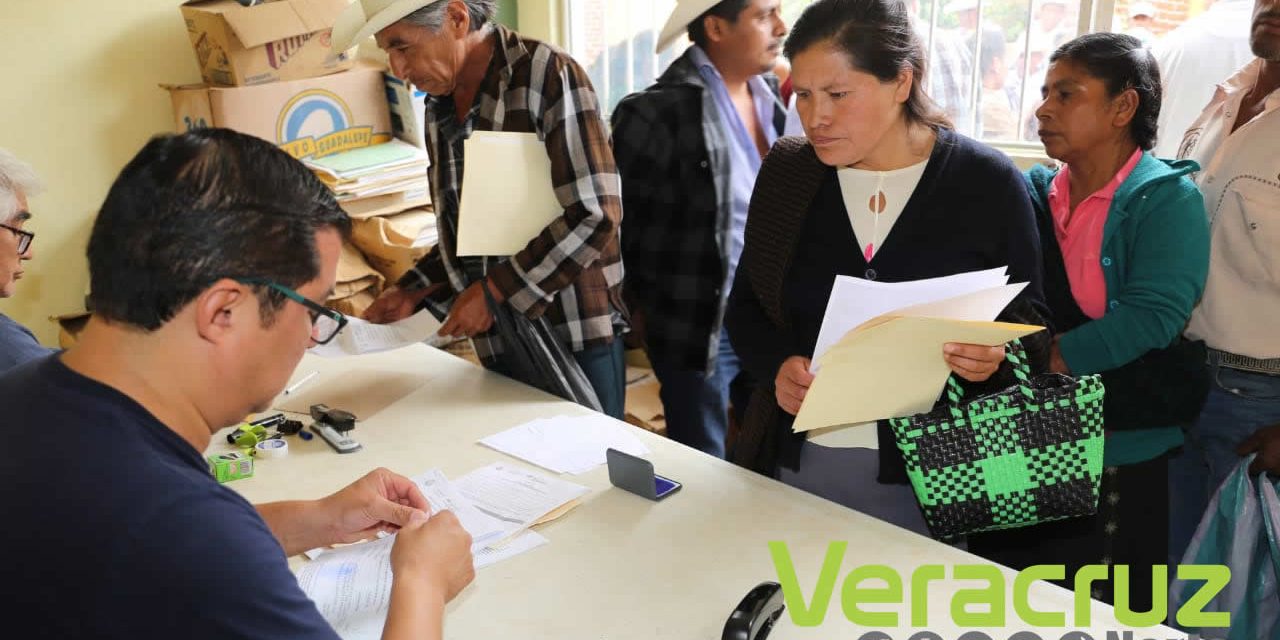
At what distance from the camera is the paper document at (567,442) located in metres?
1.77

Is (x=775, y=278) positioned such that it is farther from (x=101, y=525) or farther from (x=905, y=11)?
(x=101, y=525)

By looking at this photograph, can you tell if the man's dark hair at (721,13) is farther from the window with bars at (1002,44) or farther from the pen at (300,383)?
the pen at (300,383)

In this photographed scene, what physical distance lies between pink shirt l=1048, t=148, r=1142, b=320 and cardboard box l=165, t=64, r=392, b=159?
249 cm

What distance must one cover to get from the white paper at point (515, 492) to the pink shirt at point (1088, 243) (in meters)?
0.99

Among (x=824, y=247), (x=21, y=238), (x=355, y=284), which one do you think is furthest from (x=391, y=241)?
(x=824, y=247)

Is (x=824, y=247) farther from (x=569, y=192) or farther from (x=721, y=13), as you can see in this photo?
(x=721, y=13)

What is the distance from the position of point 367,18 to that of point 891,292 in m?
1.38

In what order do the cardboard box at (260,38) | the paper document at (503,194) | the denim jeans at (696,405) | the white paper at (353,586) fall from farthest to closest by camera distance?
the cardboard box at (260,38)
the denim jeans at (696,405)
the paper document at (503,194)
the white paper at (353,586)

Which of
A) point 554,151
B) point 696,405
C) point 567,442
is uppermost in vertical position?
point 554,151

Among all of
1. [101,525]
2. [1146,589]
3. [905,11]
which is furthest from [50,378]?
[1146,589]

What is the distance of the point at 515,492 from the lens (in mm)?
1654

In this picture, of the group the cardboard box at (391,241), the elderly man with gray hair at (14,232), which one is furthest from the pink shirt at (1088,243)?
the cardboard box at (391,241)

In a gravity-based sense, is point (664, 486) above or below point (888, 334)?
below

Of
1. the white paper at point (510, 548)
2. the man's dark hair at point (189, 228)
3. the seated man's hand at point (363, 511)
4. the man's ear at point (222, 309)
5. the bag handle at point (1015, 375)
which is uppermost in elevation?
the man's dark hair at point (189, 228)
